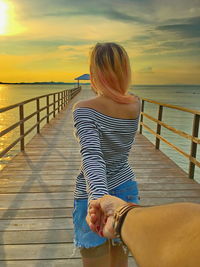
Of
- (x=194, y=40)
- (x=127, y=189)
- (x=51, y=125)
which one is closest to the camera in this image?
(x=127, y=189)

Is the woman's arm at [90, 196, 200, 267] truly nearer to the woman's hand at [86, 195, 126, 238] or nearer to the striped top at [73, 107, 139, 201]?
the woman's hand at [86, 195, 126, 238]

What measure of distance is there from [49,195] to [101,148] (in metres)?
2.86

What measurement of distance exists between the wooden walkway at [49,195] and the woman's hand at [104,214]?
5.68 ft

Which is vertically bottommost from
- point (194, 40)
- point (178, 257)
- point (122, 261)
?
point (122, 261)

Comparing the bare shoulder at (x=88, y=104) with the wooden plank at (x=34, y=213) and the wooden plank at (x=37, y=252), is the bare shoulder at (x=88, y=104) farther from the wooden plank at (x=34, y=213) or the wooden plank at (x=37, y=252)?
the wooden plank at (x=34, y=213)

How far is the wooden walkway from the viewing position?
103 inches

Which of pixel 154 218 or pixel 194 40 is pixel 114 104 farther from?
pixel 194 40

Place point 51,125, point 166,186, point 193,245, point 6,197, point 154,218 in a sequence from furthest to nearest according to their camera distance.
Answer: point 51,125
point 166,186
point 6,197
point 154,218
point 193,245

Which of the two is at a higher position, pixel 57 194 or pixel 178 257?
pixel 178 257

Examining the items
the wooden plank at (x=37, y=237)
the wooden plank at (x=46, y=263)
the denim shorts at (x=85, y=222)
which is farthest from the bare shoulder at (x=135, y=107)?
the wooden plank at (x=37, y=237)

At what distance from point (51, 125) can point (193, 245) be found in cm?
1049

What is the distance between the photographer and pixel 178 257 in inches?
16.9

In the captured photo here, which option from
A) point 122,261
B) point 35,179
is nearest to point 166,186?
point 35,179

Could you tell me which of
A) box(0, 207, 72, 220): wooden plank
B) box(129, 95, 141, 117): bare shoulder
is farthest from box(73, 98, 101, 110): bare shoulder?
box(0, 207, 72, 220): wooden plank
